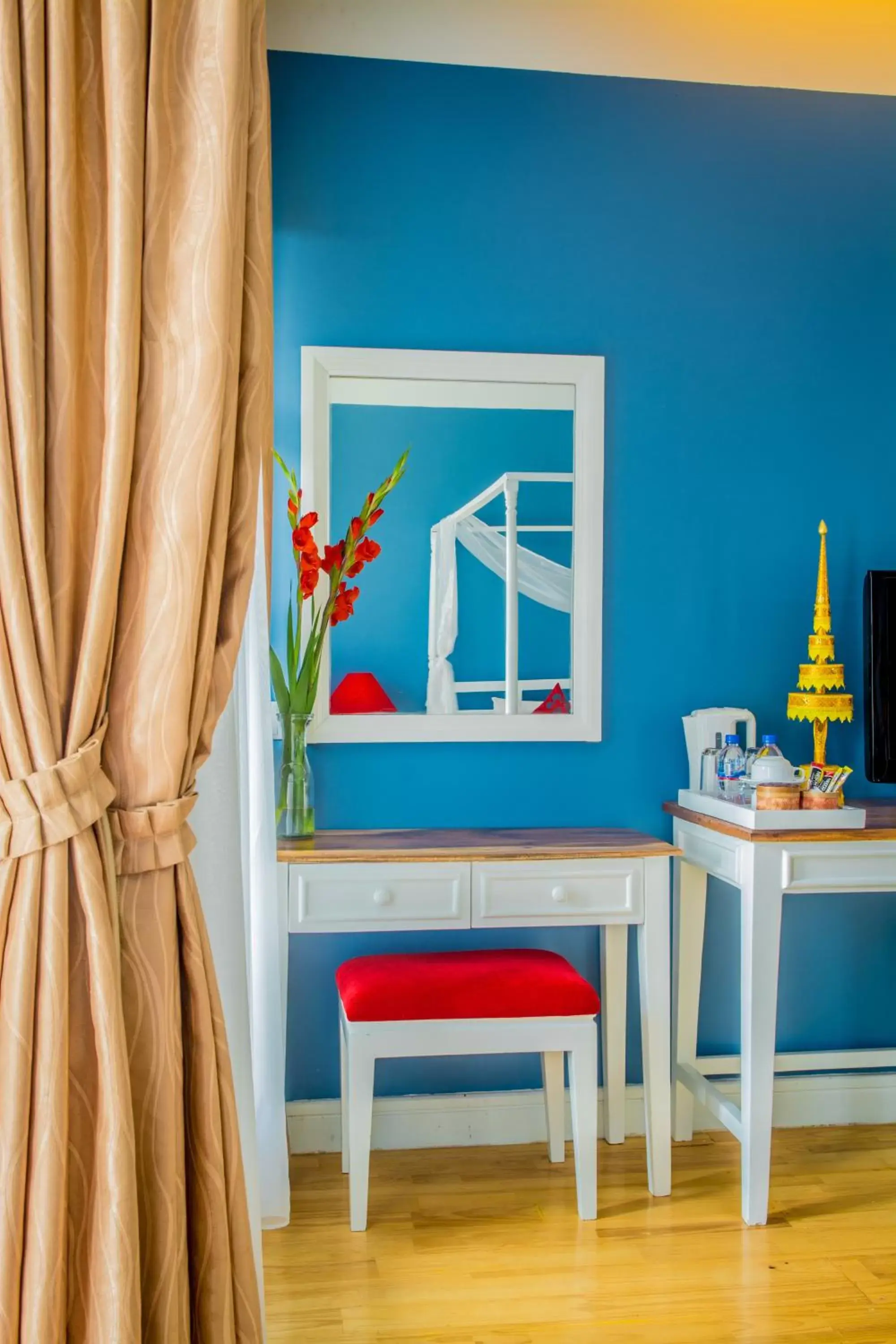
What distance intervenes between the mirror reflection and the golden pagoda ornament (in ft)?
1.86

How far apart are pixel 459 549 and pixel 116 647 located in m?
1.39

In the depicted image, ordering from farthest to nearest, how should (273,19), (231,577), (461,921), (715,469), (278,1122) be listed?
(715,469) → (273,19) → (461,921) → (278,1122) → (231,577)

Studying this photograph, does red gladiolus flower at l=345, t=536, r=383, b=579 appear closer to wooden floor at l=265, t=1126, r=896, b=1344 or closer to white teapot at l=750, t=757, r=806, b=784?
white teapot at l=750, t=757, r=806, b=784

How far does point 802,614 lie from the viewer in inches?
114

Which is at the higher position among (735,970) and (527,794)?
(527,794)

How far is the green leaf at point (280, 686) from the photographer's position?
2.57 metres

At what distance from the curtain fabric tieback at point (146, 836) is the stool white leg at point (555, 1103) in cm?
148

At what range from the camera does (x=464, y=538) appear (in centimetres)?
273

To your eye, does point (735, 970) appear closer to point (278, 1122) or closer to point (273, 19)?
point (278, 1122)

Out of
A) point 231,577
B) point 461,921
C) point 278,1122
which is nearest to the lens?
point 231,577

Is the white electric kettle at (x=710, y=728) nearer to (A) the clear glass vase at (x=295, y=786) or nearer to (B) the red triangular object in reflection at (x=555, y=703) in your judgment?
(B) the red triangular object in reflection at (x=555, y=703)

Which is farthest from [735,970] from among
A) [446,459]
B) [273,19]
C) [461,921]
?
[273,19]

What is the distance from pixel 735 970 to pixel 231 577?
6.29 feet

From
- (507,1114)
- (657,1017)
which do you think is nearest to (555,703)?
(657,1017)
